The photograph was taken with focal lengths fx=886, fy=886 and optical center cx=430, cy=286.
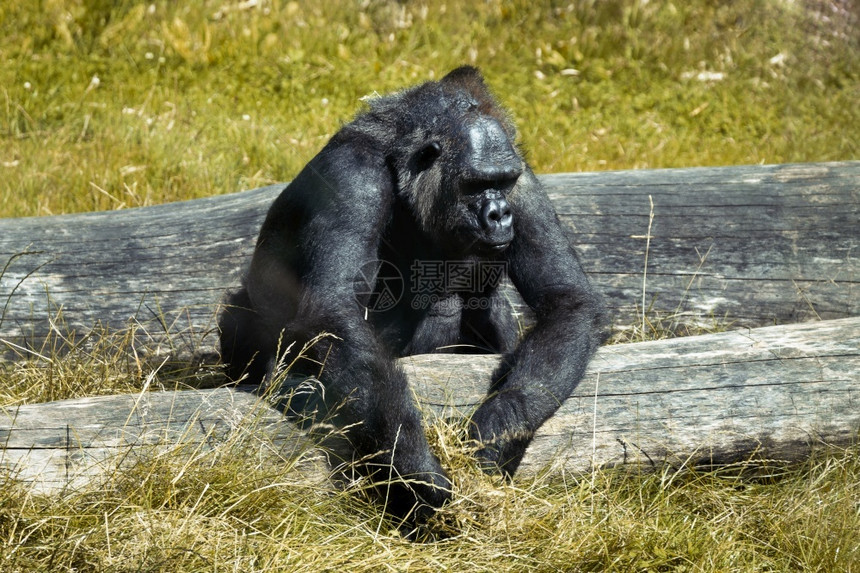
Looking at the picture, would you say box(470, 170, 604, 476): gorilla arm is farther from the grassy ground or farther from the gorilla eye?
the gorilla eye

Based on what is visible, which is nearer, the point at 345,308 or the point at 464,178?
the point at 345,308

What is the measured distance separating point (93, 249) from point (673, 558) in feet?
11.3

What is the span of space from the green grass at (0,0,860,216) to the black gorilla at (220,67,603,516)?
2284 millimetres

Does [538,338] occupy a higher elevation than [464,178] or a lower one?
lower

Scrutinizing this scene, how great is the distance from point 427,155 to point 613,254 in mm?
1516

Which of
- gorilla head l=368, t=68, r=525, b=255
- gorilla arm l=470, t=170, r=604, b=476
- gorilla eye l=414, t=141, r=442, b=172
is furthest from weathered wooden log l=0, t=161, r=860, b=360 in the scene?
gorilla eye l=414, t=141, r=442, b=172

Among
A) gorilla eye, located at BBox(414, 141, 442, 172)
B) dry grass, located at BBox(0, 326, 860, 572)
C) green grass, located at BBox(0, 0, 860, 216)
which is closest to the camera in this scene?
dry grass, located at BBox(0, 326, 860, 572)

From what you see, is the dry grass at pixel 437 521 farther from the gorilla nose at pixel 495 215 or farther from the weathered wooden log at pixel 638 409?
the gorilla nose at pixel 495 215

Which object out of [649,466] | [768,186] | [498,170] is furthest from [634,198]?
[649,466]

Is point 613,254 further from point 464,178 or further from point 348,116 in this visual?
point 348,116

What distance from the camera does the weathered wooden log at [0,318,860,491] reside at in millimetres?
3324

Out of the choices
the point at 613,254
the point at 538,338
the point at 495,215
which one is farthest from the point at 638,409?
the point at 613,254

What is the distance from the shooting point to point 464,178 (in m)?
4.00

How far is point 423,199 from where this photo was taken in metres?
4.16
